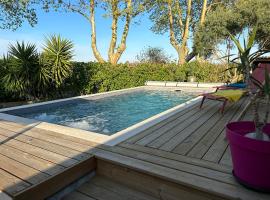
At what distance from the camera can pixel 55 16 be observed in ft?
53.8

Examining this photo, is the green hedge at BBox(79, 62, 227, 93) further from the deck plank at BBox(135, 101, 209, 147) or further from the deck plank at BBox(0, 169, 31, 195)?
the deck plank at BBox(0, 169, 31, 195)

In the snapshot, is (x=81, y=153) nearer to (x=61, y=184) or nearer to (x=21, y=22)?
(x=61, y=184)

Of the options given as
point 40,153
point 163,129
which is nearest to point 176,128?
point 163,129

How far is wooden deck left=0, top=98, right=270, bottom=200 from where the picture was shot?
→ 7.09 feet

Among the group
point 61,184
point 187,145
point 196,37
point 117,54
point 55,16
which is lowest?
point 61,184

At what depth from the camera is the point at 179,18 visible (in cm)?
1848

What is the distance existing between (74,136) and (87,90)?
7.79 m

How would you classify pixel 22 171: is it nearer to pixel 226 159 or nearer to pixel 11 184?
pixel 11 184

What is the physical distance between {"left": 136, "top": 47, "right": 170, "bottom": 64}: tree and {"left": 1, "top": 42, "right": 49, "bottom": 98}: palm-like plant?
15.7m

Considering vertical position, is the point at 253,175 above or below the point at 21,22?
below

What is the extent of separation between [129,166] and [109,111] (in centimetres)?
478

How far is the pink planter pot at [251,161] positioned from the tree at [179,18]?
15343mm

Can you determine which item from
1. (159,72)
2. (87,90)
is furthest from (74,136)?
(159,72)

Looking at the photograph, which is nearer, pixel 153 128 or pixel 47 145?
pixel 47 145
